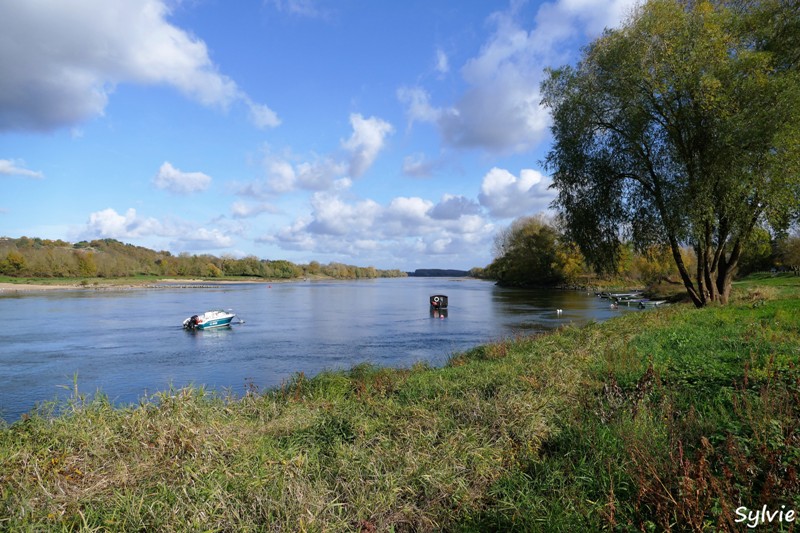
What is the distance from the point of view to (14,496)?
4160mm

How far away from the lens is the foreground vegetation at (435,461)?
13.1 ft

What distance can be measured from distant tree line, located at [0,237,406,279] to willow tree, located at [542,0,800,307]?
139 meters

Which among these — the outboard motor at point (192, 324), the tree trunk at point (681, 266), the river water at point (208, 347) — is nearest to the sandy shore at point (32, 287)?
the river water at point (208, 347)

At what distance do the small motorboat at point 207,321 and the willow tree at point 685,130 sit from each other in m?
26.3

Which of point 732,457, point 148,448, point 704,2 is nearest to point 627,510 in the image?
point 732,457

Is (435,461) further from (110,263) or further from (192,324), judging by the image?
(110,263)

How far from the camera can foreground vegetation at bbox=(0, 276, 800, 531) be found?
399 centimetres

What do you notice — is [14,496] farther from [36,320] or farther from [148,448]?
[36,320]

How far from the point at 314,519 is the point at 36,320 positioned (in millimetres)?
46583

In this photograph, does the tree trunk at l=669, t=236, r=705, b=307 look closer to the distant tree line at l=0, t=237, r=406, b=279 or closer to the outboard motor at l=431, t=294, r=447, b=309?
the outboard motor at l=431, t=294, r=447, b=309

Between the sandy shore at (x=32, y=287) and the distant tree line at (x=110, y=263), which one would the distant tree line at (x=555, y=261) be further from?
the distant tree line at (x=110, y=263)

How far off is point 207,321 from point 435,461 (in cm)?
3303

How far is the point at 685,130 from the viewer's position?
707 inches

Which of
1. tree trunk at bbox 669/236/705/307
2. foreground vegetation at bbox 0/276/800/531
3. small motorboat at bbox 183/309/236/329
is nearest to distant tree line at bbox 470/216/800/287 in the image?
tree trunk at bbox 669/236/705/307
